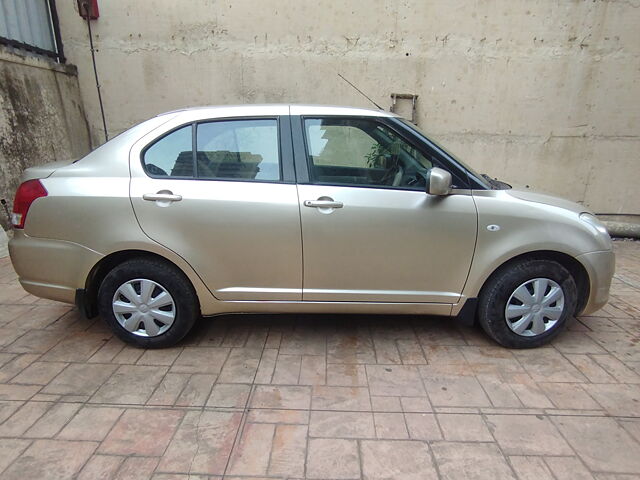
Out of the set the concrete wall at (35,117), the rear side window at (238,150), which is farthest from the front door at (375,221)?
the concrete wall at (35,117)

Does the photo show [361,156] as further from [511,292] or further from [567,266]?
[567,266]

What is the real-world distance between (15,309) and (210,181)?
242 centimetres

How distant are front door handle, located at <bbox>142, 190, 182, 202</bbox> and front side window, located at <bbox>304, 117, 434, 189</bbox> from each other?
3.04 ft

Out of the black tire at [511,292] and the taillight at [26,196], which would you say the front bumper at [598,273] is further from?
the taillight at [26,196]

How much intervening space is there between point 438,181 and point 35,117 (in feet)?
18.2

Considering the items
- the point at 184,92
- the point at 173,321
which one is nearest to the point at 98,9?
the point at 184,92

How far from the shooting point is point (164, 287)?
2676mm

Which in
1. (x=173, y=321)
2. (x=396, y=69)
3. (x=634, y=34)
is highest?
(x=634, y=34)

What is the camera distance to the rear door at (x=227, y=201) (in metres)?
2.55

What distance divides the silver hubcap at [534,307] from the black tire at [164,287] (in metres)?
2.28

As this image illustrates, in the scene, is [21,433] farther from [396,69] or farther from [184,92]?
[396,69]

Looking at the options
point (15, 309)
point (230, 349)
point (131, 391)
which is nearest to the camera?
point (131, 391)

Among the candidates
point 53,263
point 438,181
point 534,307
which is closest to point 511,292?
point 534,307

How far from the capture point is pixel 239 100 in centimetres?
567
